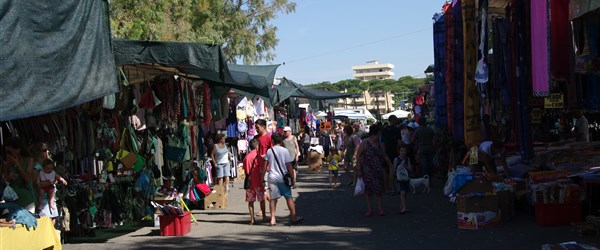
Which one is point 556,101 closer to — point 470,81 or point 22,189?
point 470,81

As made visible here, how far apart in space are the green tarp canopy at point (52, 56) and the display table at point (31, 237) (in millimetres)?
1702

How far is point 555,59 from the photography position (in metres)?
9.62

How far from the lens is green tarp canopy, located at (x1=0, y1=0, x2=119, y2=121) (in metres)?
7.16

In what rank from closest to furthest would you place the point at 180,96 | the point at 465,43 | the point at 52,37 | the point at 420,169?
the point at 52,37, the point at 465,43, the point at 180,96, the point at 420,169

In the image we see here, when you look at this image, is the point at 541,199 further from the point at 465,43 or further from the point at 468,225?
the point at 465,43

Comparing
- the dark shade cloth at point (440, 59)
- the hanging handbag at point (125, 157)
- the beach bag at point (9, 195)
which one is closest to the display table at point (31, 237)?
the beach bag at point (9, 195)

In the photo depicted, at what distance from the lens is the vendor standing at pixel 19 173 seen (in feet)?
31.5

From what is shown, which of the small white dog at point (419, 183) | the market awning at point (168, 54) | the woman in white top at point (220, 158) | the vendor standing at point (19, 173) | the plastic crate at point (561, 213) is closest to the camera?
the vendor standing at point (19, 173)

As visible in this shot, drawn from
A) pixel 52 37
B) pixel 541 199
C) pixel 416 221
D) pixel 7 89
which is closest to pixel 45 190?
pixel 52 37

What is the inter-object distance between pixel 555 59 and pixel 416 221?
4.35 meters

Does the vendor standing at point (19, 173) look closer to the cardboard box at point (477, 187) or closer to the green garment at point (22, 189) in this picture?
the green garment at point (22, 189)

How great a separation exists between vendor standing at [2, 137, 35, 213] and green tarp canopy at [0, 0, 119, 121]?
1.60 metres

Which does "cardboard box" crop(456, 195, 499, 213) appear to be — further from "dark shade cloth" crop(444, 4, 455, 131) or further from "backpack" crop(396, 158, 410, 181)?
"dark shade cloth" crop(444, 4, 455, 131)

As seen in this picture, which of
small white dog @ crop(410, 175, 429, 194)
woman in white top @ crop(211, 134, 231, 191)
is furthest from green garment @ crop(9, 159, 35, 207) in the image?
small white dog @ crop(410, 175, 429, 194)
